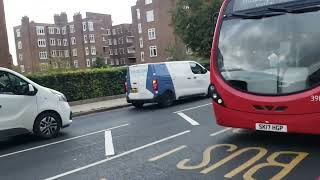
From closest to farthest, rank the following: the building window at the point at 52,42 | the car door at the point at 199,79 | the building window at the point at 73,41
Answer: the car door at the point at 199,79, the building window at the point at 52,42, the building window at the point at 73,41

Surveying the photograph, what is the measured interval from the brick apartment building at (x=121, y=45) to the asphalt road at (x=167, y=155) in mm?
97976

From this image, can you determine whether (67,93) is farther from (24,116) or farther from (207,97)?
(24,116)

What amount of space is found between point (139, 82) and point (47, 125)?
6.22 m

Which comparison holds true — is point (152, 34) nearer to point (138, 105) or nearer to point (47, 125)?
point (138, 105)

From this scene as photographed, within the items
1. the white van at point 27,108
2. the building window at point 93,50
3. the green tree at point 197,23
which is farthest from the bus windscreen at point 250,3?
the building window at point 93,50

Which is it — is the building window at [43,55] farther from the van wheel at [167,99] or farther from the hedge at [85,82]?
the van wheel at [167,99]

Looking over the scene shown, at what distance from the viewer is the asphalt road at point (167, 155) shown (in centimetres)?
645

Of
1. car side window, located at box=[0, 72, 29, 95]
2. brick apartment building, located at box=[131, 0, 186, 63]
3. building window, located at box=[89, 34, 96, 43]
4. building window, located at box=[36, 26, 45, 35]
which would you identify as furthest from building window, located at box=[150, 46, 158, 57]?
car side window, located at box=[0, 72, 29, 95]

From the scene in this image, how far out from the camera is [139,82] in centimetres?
1653

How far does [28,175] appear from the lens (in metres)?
7.11

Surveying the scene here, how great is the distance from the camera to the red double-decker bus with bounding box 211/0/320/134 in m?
7.14

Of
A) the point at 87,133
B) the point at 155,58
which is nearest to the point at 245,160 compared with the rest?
the point at 87,133

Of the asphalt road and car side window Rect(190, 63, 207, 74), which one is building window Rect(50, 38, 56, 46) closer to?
car side window Rect(190, 63, 207, 74)

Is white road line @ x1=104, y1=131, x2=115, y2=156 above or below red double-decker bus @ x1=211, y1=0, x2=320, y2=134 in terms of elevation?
below
